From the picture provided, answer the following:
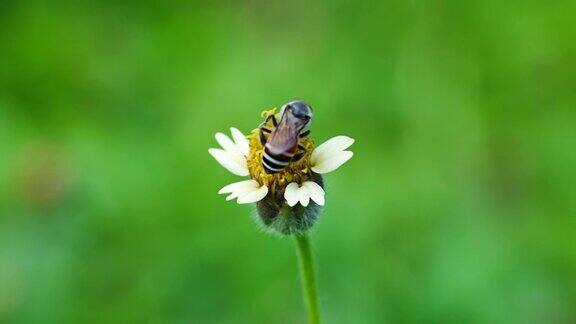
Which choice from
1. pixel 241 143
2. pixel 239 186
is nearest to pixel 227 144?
pixel 241 143

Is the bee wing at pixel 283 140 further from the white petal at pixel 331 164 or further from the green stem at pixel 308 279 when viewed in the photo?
the green stem at pixel 308 279

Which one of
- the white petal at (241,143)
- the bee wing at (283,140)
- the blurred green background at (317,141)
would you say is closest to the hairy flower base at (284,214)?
the bee wing at (283,140)

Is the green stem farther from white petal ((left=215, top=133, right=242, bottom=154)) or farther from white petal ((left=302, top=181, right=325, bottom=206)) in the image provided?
white petal ((left=215, top=133, right=242, bottom=154))

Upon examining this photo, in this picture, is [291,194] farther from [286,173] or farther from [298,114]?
[298,114]

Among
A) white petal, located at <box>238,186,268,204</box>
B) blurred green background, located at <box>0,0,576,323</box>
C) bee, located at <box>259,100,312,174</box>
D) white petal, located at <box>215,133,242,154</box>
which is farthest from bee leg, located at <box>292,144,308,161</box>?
blurred green background, located at <box>0,0,576,323</box>
